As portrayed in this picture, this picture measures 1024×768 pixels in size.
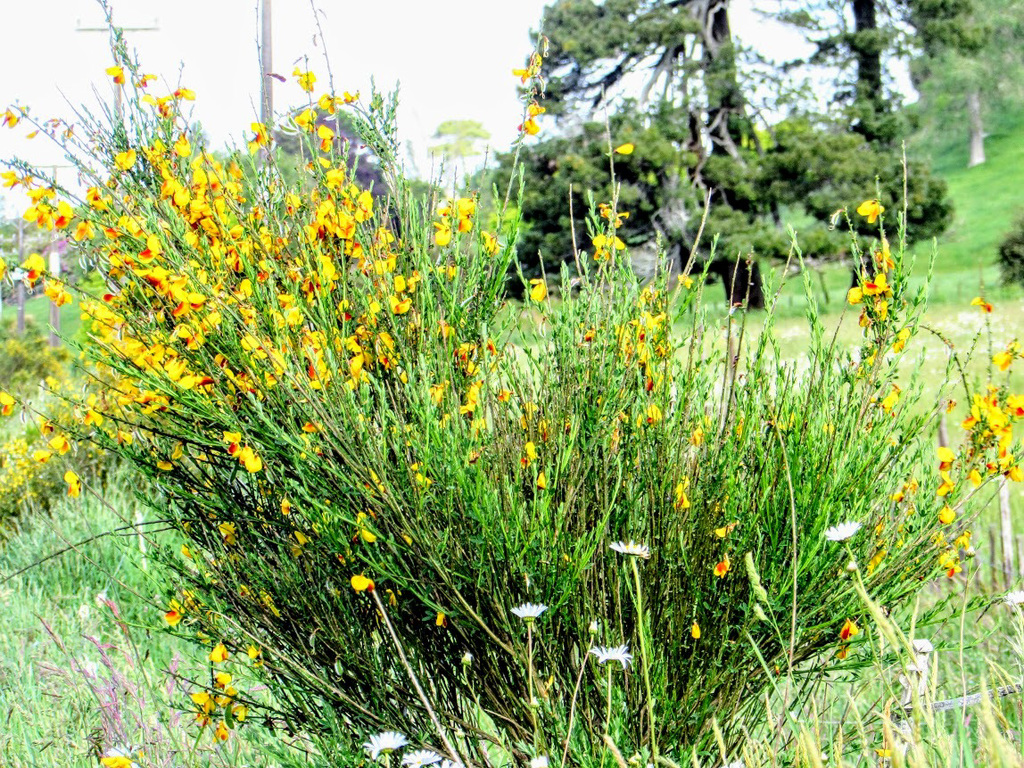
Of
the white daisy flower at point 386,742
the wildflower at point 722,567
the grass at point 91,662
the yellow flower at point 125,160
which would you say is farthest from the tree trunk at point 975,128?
the white daisy flower at point 386,742

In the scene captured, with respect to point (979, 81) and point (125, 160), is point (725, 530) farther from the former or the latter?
point (979, 81)

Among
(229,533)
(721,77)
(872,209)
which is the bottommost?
(229,533)

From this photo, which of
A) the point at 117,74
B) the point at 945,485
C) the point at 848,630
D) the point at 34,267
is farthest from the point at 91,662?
the point at 945,485

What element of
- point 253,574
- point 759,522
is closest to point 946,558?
point 759,522

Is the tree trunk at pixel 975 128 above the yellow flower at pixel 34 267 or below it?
below

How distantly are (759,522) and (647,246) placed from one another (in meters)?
21.5

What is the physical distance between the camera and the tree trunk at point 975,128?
151 feet

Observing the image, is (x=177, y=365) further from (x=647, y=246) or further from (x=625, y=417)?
(x=647, y=246)

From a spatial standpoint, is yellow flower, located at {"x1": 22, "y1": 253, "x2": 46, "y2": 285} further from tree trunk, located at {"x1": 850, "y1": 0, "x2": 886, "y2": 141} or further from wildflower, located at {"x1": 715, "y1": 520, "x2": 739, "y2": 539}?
tree trunk, located at {"x1": 850, "y1": 0, "x2": 886, "y2": 141}

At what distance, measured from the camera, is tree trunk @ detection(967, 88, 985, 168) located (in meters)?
45.9

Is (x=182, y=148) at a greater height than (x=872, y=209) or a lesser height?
greater

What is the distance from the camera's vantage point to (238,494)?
2.39 meters

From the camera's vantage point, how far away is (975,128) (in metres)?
47.4

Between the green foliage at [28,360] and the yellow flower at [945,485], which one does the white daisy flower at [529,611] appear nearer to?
the yellow flower at [945,485]
